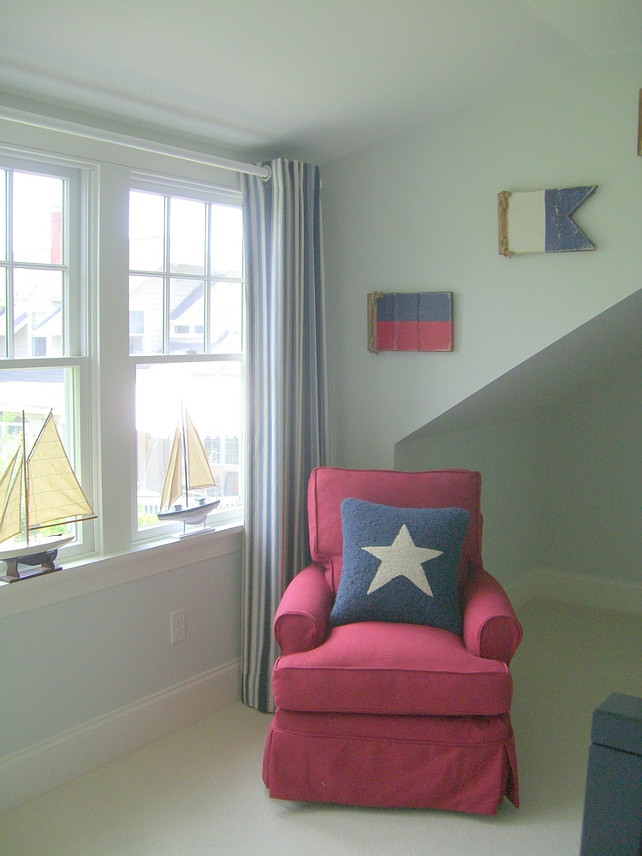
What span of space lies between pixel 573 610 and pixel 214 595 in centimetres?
197

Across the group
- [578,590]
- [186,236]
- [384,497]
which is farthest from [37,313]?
[578,590]

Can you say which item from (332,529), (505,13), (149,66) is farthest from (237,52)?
(332,529)

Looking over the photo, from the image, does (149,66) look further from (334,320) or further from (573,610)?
(573,610)

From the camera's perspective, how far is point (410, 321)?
3160 mm

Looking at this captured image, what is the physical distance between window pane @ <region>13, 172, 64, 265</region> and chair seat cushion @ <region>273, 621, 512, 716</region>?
1.44 m

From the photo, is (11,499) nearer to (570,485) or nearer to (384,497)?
(384,497)

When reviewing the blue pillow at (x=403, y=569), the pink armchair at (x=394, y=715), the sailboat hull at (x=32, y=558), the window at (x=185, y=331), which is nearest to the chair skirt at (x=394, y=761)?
the pink armchair at (x=394, y=715)

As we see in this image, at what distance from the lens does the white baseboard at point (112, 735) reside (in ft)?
8.00

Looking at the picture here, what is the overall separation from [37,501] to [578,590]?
2871 mm

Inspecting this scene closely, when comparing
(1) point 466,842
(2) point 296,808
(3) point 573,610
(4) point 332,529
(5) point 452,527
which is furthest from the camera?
(3) point 573,610

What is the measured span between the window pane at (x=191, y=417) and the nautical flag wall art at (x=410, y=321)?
1.91 feet

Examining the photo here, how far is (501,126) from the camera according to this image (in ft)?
9.53

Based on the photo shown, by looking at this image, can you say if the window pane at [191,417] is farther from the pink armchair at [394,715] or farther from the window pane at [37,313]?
the pink armchair at [394,715]

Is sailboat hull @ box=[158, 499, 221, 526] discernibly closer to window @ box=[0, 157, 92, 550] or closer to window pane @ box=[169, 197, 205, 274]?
window @ box=[0, 157, 92, 550]
